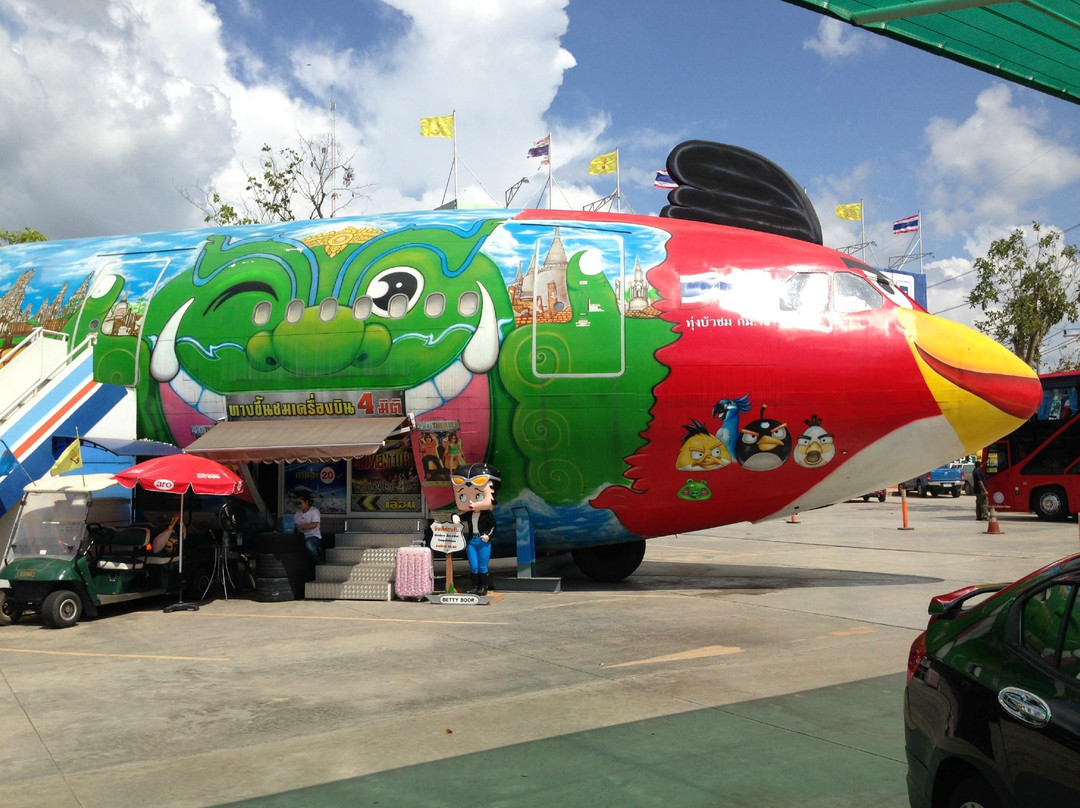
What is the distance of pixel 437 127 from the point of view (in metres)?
41.3

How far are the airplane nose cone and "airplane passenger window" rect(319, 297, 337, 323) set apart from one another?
28.2 ft

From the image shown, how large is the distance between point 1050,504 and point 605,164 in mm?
27002

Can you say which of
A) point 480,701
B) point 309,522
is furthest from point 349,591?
point 480,701

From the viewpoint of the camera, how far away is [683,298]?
563 inches

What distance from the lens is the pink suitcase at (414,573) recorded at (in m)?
14.4

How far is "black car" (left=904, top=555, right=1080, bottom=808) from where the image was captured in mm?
3760

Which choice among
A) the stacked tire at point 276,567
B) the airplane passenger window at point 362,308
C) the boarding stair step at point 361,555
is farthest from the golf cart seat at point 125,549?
the airplane passenger window at point 362,308

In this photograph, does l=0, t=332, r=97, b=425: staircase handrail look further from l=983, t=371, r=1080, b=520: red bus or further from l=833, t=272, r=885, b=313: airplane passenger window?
l=983, t=371, r=1080, b=520: red bus

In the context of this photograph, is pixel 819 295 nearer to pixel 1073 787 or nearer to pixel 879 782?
pixel 879 782

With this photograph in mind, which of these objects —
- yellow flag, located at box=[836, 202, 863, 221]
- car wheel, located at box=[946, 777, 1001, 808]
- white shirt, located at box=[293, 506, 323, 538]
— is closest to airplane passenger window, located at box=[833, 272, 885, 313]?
white shirt, located at box=[293, 506, 323, 538]

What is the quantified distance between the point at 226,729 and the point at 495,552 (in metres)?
8.82

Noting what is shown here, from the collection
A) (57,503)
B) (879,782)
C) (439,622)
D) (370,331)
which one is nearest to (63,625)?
(57,503)

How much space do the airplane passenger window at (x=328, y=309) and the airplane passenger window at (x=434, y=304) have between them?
150 centimetres

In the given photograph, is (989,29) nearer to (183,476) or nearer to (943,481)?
(183,476)
